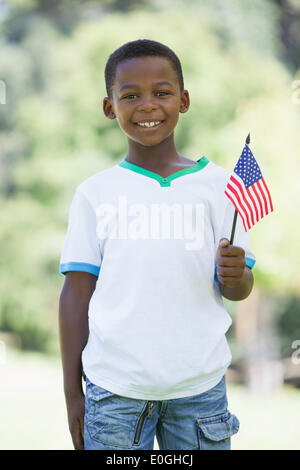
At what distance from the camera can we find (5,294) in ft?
22.6

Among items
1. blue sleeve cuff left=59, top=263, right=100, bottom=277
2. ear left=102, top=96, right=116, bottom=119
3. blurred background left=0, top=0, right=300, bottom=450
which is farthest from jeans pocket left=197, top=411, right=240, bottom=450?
blurred background left=0, top=0, right=300, bottom=450

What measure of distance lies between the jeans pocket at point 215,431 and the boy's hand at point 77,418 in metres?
0.29

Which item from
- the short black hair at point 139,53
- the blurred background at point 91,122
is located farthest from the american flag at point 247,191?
the blurred background at point 91,122

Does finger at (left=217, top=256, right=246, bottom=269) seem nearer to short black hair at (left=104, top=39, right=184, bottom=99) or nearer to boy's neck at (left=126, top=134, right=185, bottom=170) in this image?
boy's neck at (left=126, top=134, right=185, bottom=170)

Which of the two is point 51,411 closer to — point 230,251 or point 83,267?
point 83,267

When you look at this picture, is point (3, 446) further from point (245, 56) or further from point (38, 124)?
point (245, 56)

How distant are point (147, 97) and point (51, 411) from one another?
14.0 feet

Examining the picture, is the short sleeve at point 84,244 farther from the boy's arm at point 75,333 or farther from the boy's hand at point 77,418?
the boy's hand at point 77,418

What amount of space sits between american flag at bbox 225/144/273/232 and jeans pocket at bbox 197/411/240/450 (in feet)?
1.43

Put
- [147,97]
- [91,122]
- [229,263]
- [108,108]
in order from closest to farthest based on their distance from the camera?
[229,263]
[147,97]
[108,108]
[91,122]

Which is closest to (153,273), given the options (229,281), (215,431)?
(229,281)

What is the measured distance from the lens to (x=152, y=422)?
4.53 ft

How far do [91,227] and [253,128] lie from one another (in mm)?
4401

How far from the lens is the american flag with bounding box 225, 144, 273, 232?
1357mm
